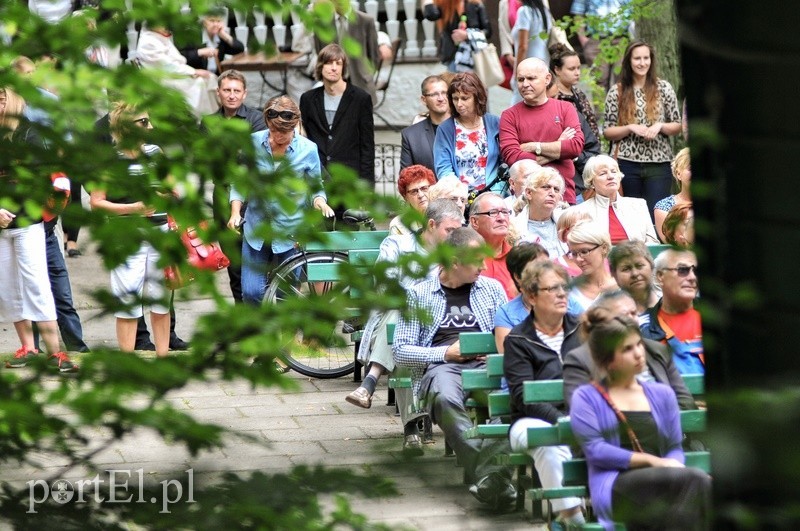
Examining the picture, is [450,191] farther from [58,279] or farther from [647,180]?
[58,279]

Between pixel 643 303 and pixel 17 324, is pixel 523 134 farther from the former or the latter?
pixel 643 303

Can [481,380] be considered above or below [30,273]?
below

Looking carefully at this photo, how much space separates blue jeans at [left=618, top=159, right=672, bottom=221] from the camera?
433 inches

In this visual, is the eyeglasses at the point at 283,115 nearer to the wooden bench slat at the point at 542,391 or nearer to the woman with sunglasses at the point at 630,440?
the wooden bench slat at the point at 542,391

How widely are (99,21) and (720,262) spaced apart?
5.04 ft

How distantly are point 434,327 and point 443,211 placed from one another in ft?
3.19

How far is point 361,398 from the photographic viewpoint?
855 centimetres

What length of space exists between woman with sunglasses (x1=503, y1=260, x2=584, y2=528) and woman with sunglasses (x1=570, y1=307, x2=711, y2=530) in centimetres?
81

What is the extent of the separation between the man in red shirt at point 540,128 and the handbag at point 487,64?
148 inches

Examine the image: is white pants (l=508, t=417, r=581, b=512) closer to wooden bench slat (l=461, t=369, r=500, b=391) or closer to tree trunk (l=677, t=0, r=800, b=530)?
wooden bench slat (l=461, t=369, r=500, b=391)

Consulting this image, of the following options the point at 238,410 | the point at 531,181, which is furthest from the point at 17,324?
the point at 531,181

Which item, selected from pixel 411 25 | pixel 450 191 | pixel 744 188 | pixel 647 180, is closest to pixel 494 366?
pixel 450 191

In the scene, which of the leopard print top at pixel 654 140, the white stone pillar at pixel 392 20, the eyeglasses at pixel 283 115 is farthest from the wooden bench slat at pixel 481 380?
the white stone pillar at pixel 392 20

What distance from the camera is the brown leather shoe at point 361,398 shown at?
8.53m
